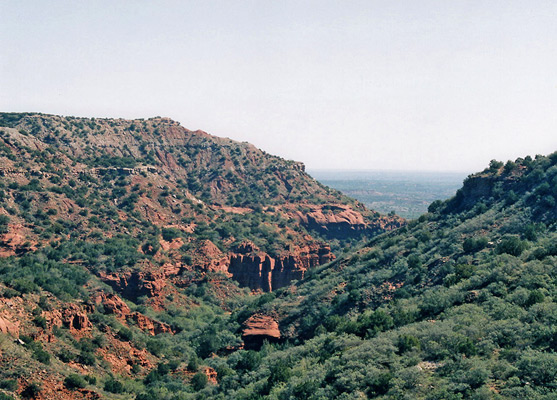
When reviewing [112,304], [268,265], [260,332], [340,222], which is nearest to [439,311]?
[260,332]

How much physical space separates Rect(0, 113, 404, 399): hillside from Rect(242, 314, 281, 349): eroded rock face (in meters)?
1.39

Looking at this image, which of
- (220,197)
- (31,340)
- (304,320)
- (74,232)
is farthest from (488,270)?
(220,197)

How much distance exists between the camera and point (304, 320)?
4769cm

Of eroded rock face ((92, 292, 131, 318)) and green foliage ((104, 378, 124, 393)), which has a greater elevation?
eroded rock face ((92, 292, 131, 318))

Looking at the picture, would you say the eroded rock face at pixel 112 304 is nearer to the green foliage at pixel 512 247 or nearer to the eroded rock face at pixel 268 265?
the eroded rock face at pixel 268 265

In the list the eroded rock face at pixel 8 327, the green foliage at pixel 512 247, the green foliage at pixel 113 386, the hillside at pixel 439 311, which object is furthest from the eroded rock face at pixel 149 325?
the green foliage at pixel 512 247

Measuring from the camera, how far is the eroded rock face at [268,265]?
81125 mm

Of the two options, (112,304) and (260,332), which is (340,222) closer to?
(260,332)

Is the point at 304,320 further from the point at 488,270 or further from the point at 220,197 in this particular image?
the point at 220,197

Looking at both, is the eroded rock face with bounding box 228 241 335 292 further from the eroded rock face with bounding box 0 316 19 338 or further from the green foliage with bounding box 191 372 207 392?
the eroded rock face with bounding box 0 316 19 338

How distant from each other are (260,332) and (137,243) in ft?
109

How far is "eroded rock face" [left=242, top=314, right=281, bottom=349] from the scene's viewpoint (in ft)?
158

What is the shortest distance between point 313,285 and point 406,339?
2659 cm

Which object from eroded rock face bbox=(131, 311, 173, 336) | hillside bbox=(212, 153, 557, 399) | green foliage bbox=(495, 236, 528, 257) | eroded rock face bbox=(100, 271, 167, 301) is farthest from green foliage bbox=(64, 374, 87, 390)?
green foliage bbox=(495, 236, 528, 257)
